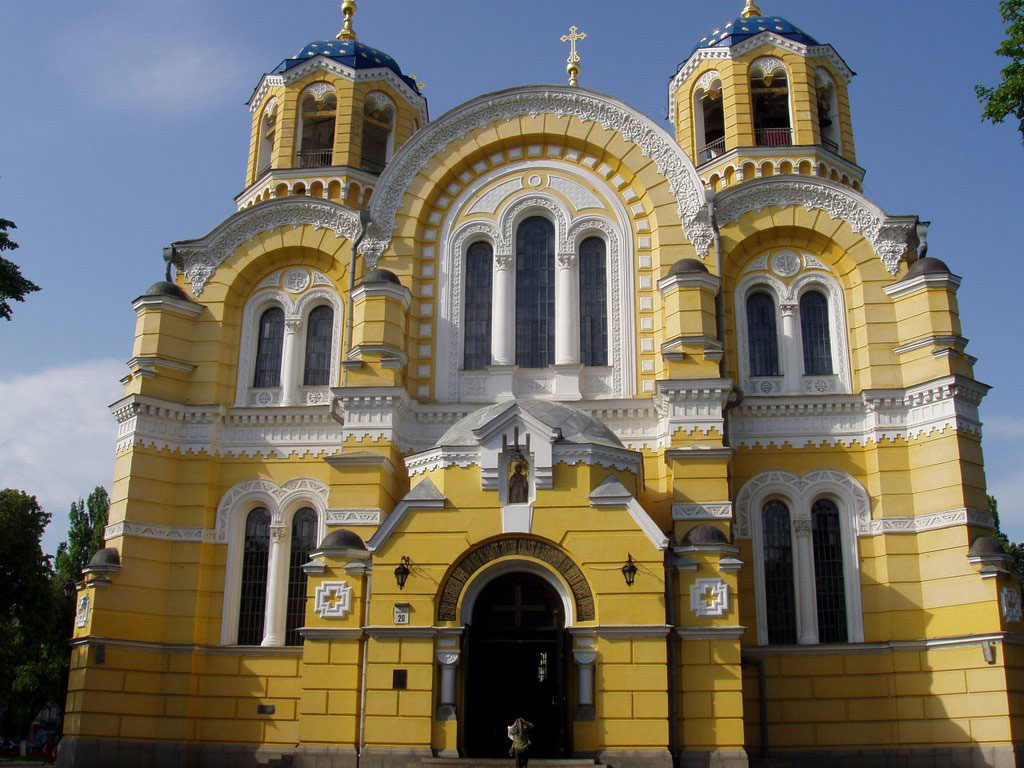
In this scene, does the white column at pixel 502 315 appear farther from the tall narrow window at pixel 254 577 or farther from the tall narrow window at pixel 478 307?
the tall narrow window at pixel 254 577

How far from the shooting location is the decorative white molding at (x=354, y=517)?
Result: 22.0m

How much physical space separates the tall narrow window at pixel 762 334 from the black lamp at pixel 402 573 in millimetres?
9646

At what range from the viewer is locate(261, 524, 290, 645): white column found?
2339cm

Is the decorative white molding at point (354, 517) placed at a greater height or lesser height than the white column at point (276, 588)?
greater

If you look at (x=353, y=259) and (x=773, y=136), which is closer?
(x=353, y=259)

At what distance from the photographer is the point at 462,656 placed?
19.4 m

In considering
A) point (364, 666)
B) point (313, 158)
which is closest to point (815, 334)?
point (364, 666)

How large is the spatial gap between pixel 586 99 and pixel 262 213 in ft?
28.0

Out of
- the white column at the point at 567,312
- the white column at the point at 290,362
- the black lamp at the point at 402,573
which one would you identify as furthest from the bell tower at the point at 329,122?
the black lamp at the point at 402,573

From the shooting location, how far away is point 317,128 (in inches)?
1204

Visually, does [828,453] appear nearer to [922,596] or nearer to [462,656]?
[922,596]

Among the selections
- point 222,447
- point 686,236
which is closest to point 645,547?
point 686,236

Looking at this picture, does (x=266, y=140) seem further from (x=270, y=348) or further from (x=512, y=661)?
(x=512, y=661)

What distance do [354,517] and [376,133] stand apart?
1315 centimetres
